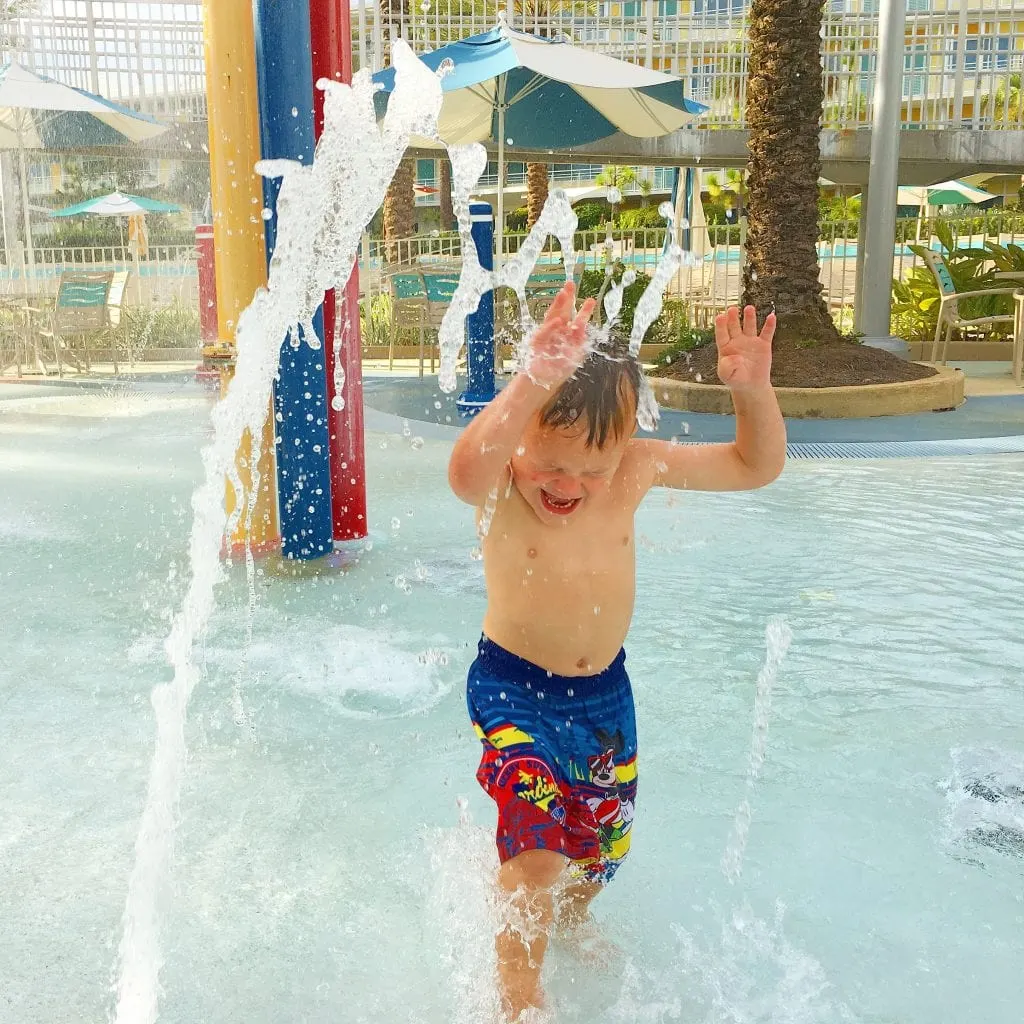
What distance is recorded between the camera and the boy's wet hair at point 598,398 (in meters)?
1.86

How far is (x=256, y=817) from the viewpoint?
103 inches

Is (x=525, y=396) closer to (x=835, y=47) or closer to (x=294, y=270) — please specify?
(x=294, y=270)

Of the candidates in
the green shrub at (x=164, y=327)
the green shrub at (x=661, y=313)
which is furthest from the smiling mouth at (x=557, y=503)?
the green shrub at (x=164, y=327)

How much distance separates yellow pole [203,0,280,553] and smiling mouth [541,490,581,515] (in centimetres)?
249

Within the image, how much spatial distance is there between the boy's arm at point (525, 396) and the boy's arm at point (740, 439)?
12.2 inches

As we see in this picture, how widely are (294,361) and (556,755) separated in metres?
2.69

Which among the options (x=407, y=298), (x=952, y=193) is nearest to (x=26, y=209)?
(x=407, y=298)

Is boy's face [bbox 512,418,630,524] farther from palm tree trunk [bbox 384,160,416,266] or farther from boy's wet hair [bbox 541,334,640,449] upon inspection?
palm tree trunk [bbox 384,160,416,266]

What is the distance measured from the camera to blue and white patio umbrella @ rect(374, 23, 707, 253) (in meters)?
9.35

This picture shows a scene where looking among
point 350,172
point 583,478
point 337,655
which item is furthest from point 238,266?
point 583,478

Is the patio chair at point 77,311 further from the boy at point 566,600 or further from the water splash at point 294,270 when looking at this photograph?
the boy at point 566,600

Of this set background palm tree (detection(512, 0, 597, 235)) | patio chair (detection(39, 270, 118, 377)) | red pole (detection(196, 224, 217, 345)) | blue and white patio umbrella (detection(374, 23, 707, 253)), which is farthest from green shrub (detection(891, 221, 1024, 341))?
patio chair (detection(39, 270, 118, 377))

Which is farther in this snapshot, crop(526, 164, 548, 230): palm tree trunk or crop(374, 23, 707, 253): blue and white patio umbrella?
crop(526, 164, 548, 230): palm tree trunk

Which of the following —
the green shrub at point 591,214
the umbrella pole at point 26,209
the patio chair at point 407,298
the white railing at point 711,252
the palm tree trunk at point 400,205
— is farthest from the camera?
the green shrub at point 591,214
